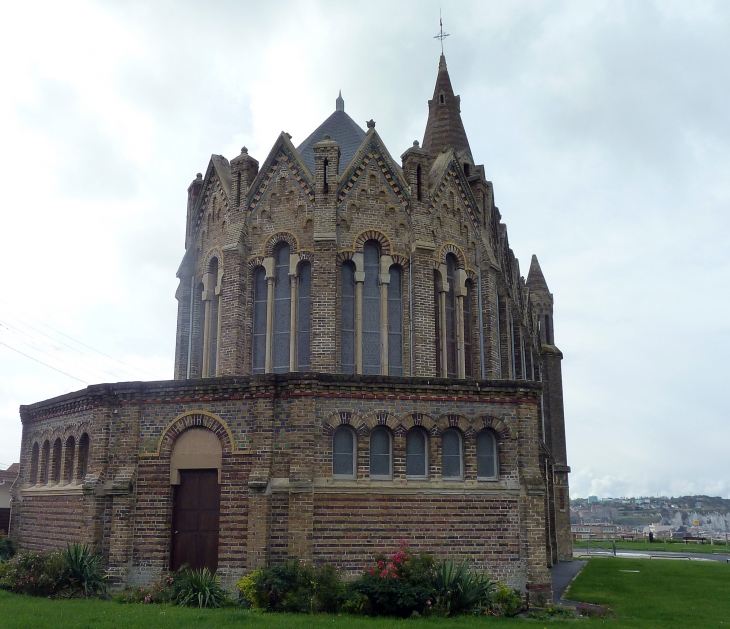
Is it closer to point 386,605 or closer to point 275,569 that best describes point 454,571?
point 386,605

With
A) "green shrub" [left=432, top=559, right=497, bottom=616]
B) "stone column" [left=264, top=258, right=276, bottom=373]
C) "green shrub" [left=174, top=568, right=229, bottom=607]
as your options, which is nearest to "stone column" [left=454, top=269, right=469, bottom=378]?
"stone column" [left=264, top=258, right=276, bottom=373]

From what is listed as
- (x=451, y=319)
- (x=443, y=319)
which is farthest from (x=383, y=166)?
(x=451, y=319)

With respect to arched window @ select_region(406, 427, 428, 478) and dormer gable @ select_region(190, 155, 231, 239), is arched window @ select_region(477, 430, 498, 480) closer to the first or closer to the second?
arched window @ select_region(406, 427, 428, 478)

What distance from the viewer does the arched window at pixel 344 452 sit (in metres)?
17.0

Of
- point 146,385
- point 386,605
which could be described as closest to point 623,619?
point 386,605

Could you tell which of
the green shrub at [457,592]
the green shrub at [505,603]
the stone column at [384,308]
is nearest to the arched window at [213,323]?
the stone column at [384,308]

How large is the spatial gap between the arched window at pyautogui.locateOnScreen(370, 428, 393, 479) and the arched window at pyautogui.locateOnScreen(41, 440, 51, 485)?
36.2 feet

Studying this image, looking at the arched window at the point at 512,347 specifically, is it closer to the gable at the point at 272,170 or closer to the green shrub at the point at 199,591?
the gable at the point at 272,170

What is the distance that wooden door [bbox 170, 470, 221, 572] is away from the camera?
56.4 feet

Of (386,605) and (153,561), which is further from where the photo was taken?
(153,561)

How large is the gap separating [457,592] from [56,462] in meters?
13.3

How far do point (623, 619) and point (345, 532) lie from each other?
19.3 ft

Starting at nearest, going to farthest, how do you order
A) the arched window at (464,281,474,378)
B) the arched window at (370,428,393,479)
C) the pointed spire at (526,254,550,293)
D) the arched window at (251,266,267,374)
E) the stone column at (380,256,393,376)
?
1. the arched window at (370,428,393,479)
2. the stone column at (380,256,393,376)
3. the arched window at (251,266,267,374)
4. the arched window at (464,281,474,378)
5. the pointed spire at (526,254,550,293)

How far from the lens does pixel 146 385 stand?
18156 millimetres
